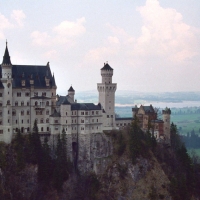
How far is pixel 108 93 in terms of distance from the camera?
106 meters

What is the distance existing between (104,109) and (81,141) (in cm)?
1037

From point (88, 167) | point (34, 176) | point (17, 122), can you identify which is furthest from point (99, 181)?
point (17, 122)

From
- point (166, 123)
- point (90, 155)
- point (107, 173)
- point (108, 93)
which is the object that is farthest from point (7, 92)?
point (166, 123)

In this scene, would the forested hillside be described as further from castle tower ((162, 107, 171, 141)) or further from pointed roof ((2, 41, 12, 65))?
pointed roof ((2, 41, 12, 65))

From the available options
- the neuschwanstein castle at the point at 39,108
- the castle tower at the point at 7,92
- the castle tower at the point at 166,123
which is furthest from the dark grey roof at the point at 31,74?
the castle tower at the point at 166,123

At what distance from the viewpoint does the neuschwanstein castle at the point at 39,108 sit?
94.3 m

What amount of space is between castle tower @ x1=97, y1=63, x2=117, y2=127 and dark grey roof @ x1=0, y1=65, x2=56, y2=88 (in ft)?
39.5

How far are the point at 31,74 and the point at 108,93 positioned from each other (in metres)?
18.2

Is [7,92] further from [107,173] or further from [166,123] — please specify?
[166,123]

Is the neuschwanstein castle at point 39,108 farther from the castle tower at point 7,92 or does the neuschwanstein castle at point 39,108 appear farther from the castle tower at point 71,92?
the castle tower at point 71,92

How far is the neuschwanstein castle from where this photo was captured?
9431 cm

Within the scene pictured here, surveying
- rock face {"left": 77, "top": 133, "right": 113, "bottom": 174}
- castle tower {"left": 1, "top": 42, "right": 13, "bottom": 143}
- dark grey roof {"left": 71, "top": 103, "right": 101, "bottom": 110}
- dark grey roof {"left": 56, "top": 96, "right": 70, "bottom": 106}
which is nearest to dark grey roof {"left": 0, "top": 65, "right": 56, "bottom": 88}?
castle tower {"left": 1, "top": 42, "right": 13, "bottom": 143}

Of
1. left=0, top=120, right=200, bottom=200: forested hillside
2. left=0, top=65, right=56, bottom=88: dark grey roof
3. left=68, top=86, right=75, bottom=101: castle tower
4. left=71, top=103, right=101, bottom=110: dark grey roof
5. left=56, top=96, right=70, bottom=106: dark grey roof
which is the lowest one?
left=0, top=120, right=200, bottom=200: forested hillside

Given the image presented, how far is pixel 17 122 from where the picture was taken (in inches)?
3782
